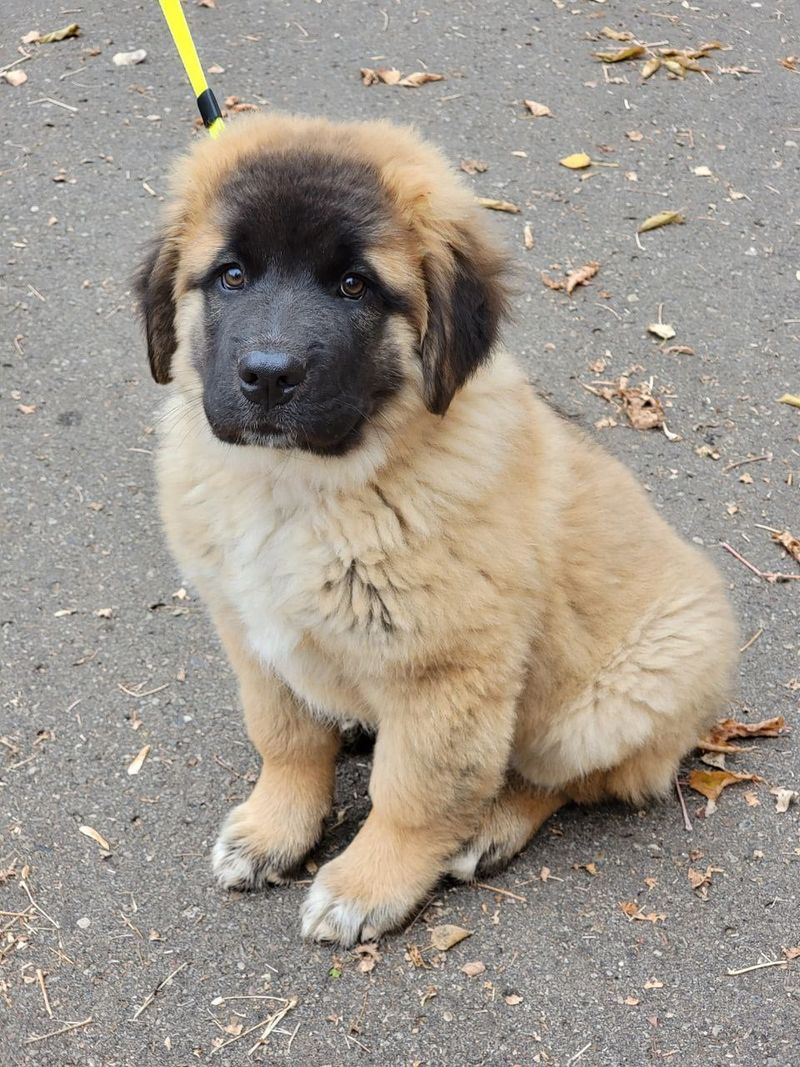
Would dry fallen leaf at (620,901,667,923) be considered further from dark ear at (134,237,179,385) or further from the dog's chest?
dark ear at (134,237,179,385)

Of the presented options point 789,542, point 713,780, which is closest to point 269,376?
point 713,780

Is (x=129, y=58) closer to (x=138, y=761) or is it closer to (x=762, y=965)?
(x=138, y=761)

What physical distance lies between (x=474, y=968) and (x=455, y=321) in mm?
1708

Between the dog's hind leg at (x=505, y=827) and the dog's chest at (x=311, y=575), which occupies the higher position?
the dog's chest at (x=311, y=575)

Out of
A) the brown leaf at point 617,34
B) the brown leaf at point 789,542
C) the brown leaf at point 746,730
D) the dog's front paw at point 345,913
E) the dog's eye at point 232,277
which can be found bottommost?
the brown leaf at point 789,542

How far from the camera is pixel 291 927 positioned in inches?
122

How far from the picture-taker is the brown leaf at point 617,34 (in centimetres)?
740

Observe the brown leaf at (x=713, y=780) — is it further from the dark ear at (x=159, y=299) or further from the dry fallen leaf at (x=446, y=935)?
the dark ear at (x=159, y=299)

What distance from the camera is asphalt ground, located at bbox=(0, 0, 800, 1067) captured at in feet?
9.44

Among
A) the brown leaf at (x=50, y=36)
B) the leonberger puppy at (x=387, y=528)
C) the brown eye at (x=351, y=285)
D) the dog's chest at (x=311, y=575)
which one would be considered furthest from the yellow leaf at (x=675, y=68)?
the dog's chest at (x=311, y=575)

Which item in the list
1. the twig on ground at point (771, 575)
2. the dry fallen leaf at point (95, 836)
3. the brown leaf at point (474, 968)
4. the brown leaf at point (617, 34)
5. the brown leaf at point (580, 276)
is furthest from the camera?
the brown leaf at point (617, 34)

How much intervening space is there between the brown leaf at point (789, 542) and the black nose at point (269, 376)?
259 centimetres

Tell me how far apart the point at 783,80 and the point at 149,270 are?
5823 millimetres

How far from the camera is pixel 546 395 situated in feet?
16.4
